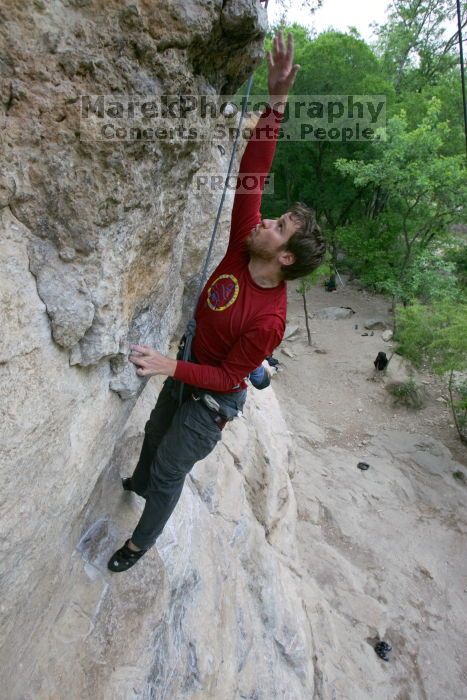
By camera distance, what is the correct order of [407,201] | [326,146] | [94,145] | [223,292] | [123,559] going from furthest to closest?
[326,146], [407,201], [123,559], [223,292], [94,145]

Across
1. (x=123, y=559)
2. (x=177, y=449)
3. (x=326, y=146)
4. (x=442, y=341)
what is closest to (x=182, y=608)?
(x=123, y=559)

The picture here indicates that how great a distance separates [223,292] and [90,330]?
807 millimetres

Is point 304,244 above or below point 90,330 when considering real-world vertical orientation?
above

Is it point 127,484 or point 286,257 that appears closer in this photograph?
point 286,257

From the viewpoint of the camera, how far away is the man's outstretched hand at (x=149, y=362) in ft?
7.59

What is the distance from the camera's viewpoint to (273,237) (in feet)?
7.61

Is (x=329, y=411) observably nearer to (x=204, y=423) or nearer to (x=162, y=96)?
(x=204, y=423)

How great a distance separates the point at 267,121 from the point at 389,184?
10760mm

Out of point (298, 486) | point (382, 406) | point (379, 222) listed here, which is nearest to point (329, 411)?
point (382, 406)

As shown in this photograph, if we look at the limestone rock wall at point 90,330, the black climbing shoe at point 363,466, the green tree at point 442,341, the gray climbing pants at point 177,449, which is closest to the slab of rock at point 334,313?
the green tree at point 442,341

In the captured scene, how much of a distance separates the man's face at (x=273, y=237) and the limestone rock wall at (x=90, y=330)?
0.48 m

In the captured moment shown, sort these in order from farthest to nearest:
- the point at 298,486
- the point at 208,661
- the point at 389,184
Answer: the point at 389,184
the point at 298,486
the point at 208,661

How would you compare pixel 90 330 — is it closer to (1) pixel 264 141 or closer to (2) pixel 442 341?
(1) pixel 264 141

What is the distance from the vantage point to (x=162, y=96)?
1890 mm
